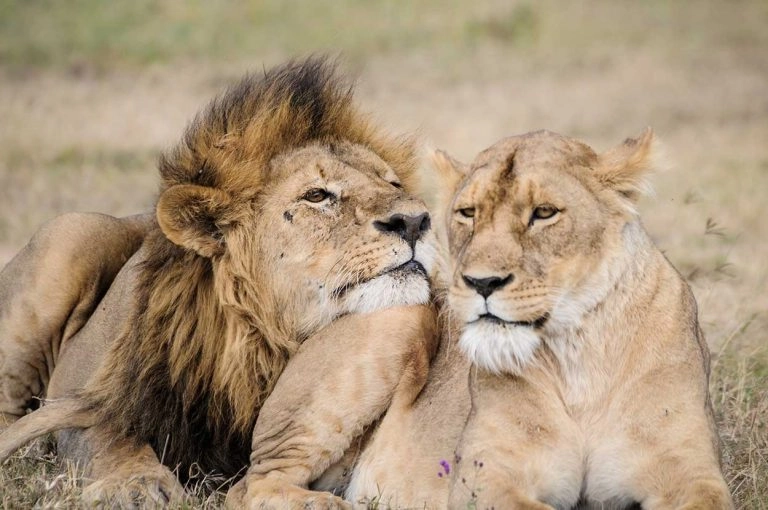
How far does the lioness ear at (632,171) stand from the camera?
129 inches

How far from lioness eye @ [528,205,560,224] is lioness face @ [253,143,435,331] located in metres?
0.77

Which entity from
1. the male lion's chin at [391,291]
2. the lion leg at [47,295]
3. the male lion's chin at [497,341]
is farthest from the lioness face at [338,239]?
the lion leg at [47,295]

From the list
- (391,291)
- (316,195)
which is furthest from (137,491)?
(316,195)

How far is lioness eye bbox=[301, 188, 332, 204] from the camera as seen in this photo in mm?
4082

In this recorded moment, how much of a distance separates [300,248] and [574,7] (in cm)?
1779

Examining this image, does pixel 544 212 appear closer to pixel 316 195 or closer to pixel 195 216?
pixel 316 195

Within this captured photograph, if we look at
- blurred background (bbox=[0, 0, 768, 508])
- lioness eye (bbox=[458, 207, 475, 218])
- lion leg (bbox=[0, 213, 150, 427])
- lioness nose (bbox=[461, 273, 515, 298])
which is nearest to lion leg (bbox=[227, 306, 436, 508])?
lioness eye (bbox=[458, 207, 475, 218])

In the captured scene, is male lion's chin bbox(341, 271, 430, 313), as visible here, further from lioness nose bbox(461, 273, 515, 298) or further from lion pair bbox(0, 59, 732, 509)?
lioness nose bbox(461, 273, 515, 298)

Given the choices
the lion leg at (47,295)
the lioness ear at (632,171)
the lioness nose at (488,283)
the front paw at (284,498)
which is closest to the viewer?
the lioness nose at (488,283)

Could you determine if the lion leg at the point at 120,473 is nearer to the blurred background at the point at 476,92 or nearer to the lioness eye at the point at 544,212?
the lioness eye at the point at 544,212

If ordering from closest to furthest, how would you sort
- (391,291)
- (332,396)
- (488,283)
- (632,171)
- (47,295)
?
(488,283), (632,171), (332,396), (391,291), (47,295)

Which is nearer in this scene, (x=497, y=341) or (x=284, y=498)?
(x=497, y=341)

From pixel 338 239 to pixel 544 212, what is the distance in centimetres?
97

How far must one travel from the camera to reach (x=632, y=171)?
129 inches
